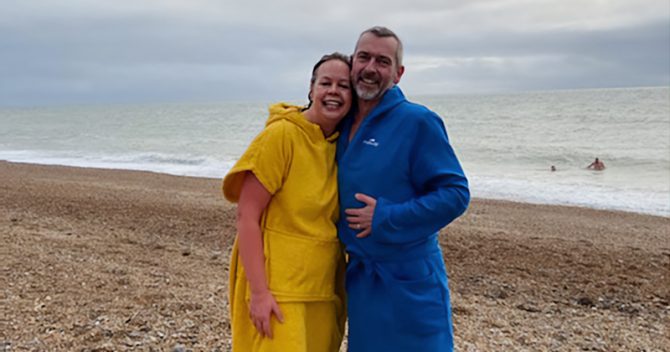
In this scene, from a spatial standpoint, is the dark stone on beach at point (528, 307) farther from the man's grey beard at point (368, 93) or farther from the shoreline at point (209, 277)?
the man's grey beard at point (368, 93)

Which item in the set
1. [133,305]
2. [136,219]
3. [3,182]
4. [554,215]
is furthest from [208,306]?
[3,182]

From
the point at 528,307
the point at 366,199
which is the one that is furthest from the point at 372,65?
the point at 528,307

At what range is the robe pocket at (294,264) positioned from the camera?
93.4 inches

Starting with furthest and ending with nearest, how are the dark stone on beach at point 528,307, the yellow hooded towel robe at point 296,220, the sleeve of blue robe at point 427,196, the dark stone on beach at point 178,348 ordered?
the dark stone on beach at point 528,307
the dark stone on beach at point 178,348
the yellow hooded towel robe at point 296,220
the sleeve of blue robe at point 427,196

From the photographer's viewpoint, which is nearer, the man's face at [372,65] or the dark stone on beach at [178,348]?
the man's face at [372,65]

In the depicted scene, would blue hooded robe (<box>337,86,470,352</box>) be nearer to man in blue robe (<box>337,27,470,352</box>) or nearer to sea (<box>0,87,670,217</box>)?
man in blue robe (<box>337,27,470,352</box>)

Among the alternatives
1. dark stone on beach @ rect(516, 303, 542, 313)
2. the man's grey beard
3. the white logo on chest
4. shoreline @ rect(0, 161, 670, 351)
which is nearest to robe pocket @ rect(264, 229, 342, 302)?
the white logo on chest

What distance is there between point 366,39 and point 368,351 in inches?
48.3

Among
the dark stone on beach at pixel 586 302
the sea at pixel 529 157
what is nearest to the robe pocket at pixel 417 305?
the dark stone on beach at pixel 586 302

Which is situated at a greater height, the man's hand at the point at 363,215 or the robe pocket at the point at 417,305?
the man's hand at the point at 363,215

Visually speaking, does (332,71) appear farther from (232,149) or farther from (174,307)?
(232,149)

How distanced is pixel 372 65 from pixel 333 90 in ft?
0.58

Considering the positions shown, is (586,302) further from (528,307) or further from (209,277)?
(209,277)

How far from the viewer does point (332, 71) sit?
7.80ft
